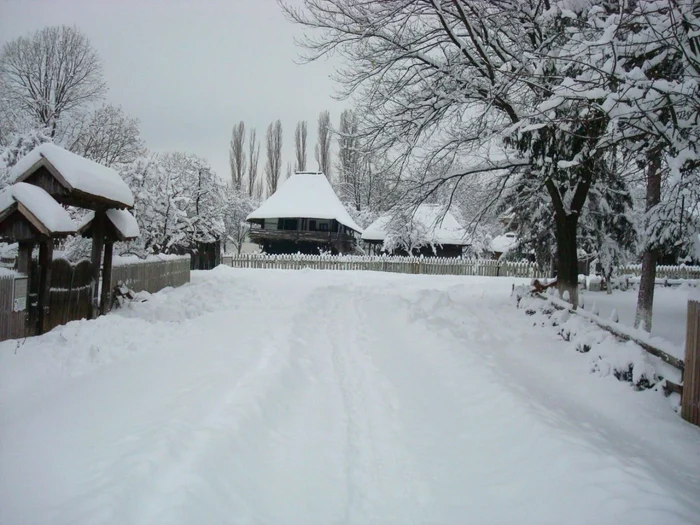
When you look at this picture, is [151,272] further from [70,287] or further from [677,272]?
[677,272]

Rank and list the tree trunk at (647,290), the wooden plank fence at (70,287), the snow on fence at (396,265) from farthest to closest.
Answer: the snow on fence at (396,265)
the tree trunk at (647,290)
the wooden plank fence at (70,287)

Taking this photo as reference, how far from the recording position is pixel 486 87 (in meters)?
8.92

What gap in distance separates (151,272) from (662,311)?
651 inches

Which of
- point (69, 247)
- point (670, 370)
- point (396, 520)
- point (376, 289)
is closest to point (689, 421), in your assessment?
point (670, 370)

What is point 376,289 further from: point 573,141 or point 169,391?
point 169,391

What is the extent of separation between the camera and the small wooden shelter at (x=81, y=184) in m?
7.52

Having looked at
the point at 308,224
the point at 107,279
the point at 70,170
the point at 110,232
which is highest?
the point at 308,224

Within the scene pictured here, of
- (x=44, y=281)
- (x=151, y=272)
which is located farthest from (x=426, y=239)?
(x=44, y=281)

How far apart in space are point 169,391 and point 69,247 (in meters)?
14.6

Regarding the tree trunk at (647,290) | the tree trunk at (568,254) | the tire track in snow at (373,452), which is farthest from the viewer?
the tree trunk at (568,254)

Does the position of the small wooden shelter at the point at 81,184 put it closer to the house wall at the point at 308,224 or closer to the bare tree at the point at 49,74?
the bare tree at the point at 49,74

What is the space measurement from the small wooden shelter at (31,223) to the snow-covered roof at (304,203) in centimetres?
2581

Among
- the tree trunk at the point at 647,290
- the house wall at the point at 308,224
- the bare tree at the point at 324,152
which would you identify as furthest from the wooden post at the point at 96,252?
the bare tree at the point at 324,152

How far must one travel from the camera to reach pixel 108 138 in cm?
2184
